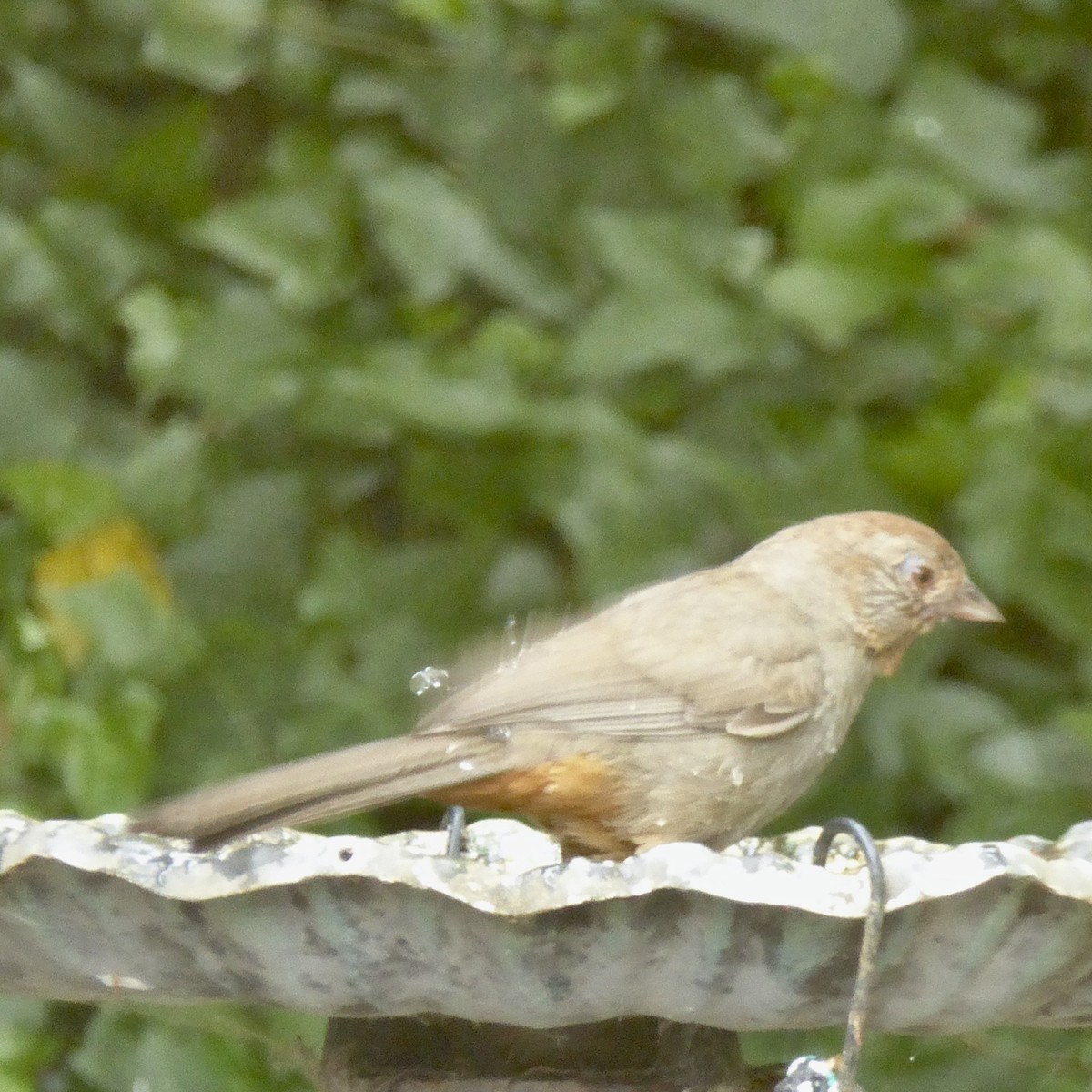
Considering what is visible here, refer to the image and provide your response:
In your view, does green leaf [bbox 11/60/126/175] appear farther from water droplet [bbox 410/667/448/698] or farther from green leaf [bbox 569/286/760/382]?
water droplet [bbox 410/667/448/698]

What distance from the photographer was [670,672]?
230 centimetres

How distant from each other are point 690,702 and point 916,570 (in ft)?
1.51

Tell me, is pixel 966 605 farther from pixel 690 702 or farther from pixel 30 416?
pixel 30 416

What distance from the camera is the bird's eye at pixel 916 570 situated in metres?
2.58

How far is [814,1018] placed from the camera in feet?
5.42

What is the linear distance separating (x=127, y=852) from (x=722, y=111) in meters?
2.15

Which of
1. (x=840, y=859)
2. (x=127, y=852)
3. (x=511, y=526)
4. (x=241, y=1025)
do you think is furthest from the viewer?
(x=511, y=526)

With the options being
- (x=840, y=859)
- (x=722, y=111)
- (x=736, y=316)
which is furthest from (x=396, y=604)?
(x=840, y=859)

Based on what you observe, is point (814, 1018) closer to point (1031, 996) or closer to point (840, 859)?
point (1031, 996)

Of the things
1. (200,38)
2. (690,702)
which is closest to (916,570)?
(690,702)

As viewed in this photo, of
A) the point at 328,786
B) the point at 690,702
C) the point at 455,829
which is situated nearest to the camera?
the point at 328,786

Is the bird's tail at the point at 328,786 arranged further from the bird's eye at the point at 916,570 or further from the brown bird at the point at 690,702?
the bird's eye at the point at 916,570

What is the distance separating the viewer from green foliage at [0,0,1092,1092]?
3029 millimetres

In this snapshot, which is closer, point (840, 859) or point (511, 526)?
point (840, 859)
